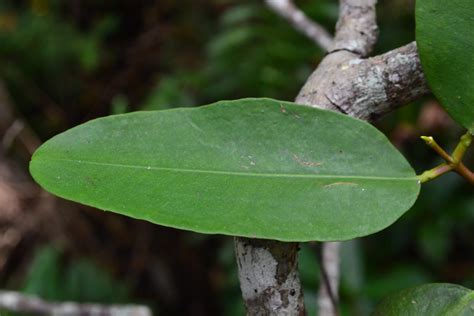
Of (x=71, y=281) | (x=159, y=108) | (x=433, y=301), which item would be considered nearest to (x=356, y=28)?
(x=433, y=301)

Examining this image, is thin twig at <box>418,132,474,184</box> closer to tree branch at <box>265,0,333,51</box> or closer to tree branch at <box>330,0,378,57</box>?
tree branch at <box>330,0,378,57</box>

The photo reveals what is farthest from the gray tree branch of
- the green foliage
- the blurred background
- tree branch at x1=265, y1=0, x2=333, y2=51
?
the green foliage

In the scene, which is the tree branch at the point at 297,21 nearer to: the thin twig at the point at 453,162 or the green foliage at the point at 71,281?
the thin twig at the point at 453,162

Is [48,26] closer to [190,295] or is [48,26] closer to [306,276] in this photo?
[190,295]

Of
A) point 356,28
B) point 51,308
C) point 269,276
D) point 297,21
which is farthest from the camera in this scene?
point 51,308

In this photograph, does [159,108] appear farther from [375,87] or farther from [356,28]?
[375,87]

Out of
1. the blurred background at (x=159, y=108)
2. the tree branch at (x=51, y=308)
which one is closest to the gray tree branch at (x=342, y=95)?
the tree branch at (x=51, y=308)
